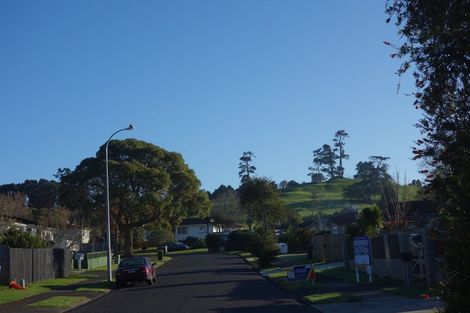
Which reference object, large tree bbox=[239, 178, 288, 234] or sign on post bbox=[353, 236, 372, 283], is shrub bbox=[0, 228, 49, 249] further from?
large tree bbox=[239, 178, 288, 234]

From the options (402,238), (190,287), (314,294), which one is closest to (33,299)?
(190,287)

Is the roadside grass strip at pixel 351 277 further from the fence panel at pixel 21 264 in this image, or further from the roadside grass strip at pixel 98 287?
the fence panel at pixel 21 264

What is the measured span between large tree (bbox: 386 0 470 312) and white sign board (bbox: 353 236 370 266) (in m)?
16.9

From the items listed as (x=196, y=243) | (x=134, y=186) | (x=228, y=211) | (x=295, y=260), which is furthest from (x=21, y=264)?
(x=228, y=211)

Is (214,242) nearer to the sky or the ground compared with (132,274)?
nearer to the sky

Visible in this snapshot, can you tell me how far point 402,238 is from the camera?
83.3 ft

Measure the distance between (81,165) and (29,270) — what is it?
35.5 m

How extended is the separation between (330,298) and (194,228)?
10161 centimetres

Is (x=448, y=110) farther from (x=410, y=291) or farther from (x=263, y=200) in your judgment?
(x=263, y=200)

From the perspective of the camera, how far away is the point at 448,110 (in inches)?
357

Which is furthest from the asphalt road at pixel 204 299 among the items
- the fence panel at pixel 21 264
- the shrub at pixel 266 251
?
the shrub at pixel 266 251

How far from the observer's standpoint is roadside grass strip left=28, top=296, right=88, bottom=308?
2206cm

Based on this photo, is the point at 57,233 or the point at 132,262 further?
the point at 57,233

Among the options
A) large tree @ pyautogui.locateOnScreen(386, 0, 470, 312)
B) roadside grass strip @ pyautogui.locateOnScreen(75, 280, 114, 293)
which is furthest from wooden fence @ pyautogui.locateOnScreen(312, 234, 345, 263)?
large tree @ pyautogui.locateOnScreen(386, 0, 470, 312)
